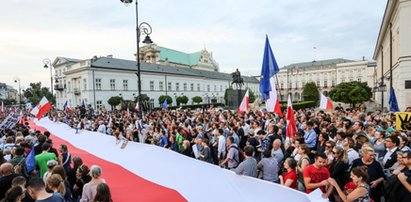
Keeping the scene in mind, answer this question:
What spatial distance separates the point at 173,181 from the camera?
20.0ft

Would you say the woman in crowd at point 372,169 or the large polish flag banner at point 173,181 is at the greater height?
the woman in crowd at point 372,169

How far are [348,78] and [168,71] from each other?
212 feet

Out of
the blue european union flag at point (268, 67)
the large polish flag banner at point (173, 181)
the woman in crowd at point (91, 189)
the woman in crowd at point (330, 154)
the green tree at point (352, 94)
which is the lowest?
the large polish flag banner at point (173, 181)

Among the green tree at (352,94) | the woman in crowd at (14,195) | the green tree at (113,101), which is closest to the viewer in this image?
the woman in crowd at (14,195)

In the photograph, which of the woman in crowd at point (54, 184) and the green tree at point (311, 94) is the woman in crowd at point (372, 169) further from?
the green tree at point (311, 94)

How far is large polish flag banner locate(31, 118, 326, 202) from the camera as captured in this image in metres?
4.45

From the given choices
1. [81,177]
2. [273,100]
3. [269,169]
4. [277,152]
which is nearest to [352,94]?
[273,100]

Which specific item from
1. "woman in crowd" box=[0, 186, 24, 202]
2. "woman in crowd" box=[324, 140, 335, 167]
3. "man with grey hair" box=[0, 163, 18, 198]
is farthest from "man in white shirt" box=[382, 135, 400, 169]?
"man with grey hair" box=[0, 163, 18, 198]

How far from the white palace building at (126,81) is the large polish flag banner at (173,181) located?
1800 inches

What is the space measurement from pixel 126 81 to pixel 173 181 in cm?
5321

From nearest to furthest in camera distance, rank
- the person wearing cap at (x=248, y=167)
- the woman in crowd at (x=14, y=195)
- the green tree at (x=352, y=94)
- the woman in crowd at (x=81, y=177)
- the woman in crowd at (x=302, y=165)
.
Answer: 1. the woman in crowd at (x=14, y=195)
2. the woman in crowd at (x=302, y=165)
3. the person wearing cap at (x=248, y=167)
4. the woman in crowd at (x=81, y=177)
5. the green tree at (x=352, y=94)

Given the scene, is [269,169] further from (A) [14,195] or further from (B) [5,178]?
(B) [5,178]

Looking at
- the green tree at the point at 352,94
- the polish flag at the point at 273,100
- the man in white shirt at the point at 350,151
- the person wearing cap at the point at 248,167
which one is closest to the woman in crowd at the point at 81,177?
the person wearing cap at the point at 248,167

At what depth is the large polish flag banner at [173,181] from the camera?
4.45m
